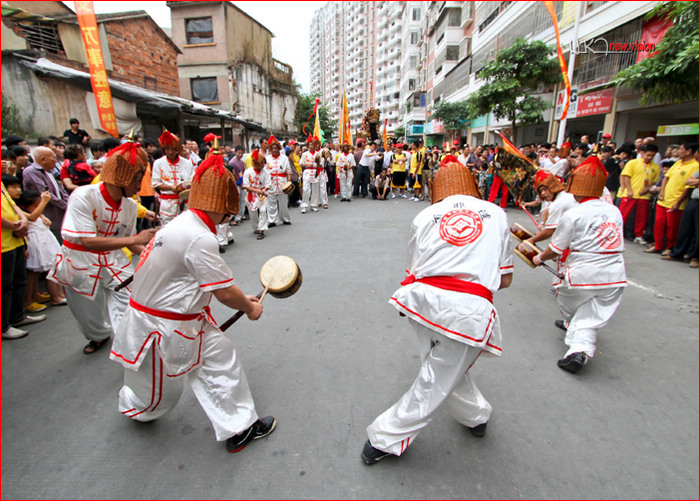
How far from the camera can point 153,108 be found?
11688 mm

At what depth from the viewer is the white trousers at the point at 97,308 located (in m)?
3.11

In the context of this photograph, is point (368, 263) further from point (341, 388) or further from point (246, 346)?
point (341, 388)

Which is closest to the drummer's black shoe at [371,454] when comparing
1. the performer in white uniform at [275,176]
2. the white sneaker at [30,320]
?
the white sneaker at [30,320]

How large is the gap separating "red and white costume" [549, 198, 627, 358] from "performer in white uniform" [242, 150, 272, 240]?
5690 millimetres

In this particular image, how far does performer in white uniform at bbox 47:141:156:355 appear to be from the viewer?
2.72 meters

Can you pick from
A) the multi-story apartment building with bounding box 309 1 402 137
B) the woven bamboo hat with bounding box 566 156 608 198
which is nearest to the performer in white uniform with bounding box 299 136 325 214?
the woven bamboo hat with bounding box 566 156 608 198

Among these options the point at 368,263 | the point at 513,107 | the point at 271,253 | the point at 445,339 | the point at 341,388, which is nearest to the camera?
the point at 445,339

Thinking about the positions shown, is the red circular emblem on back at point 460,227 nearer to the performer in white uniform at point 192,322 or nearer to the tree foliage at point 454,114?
the performer in white uniform at point 192,322

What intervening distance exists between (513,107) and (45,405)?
14.8m

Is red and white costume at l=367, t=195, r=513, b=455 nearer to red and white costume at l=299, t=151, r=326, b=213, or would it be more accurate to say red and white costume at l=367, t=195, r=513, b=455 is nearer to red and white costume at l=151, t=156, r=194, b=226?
red and white costume at l=151, t=156, r=194, b=226

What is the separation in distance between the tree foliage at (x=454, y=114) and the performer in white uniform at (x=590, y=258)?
25.7 metres

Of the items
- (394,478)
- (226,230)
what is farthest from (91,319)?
(226,230)

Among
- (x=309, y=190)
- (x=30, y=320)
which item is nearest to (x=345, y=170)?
(x=309, y=190)

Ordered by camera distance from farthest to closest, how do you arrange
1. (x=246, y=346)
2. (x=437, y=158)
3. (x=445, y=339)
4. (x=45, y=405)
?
(x=437, y=158) → (x=246, y=346) → (x=45, y=405) → (x=445, y=339)
